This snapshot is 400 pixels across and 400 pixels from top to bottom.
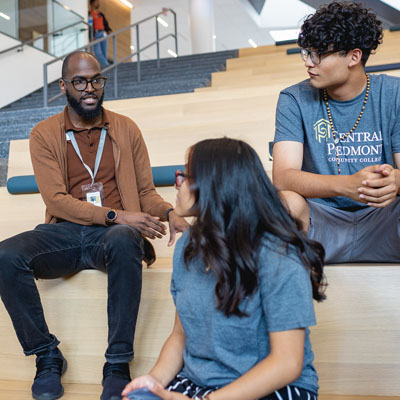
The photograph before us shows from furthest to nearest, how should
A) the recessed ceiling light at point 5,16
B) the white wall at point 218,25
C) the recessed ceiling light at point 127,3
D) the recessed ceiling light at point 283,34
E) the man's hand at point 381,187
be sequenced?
the recessed ceiling light at point 283,34
the white wall at point 218,25
the recessed ceiling light at point 127,3
the recessed ceiling light at point 5,16
the man's hand at point 381,187

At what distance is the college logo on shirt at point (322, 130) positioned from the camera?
4.91 feet

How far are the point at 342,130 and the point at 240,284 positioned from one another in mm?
749

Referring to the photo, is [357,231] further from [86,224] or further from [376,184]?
[86,224]

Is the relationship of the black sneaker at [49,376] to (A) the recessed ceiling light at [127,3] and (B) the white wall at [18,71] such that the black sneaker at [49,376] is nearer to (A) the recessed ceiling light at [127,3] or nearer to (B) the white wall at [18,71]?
(B) the white wall at [18,71]

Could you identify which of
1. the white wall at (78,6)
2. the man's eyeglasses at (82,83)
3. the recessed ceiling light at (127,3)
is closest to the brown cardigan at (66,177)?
the man's eyeglasses at (82,83)

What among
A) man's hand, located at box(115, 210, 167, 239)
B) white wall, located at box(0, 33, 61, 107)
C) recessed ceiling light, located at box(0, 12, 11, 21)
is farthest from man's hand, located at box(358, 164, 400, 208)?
recessed ceiling light, located at box(0, 12, 11, 21)

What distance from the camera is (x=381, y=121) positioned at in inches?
58.1

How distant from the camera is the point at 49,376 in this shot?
1.48 m

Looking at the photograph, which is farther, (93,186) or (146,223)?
(93,186)

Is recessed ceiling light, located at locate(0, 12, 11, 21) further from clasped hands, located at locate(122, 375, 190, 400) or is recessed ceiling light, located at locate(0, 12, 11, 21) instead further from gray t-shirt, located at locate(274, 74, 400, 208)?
clasped hands, located at locate(122, 375, 190, 400)

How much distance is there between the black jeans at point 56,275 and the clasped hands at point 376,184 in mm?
645

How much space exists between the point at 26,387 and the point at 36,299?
0.99 feet

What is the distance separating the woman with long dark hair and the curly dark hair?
65cm

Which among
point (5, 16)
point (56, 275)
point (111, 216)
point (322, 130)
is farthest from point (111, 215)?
point (5, 16)
